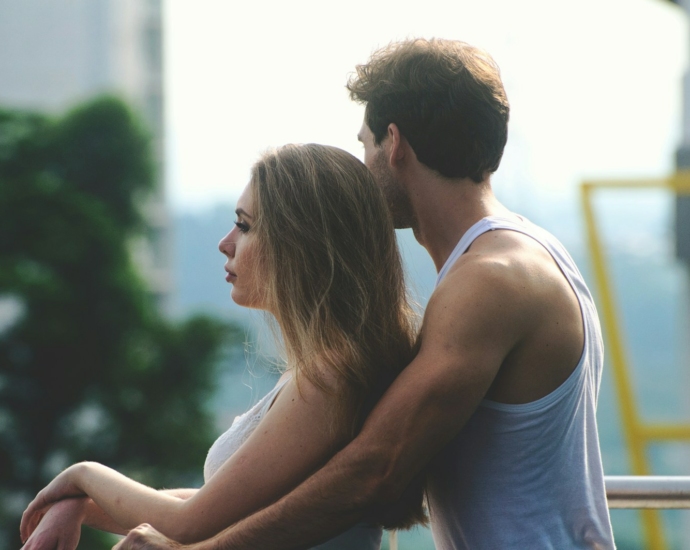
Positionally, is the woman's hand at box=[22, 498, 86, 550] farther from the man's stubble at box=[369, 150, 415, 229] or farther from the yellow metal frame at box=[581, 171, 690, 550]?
the yellow metal frame at box=[581, 171, 690, 550]

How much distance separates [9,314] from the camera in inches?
586

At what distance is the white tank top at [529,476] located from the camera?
1.43 metres

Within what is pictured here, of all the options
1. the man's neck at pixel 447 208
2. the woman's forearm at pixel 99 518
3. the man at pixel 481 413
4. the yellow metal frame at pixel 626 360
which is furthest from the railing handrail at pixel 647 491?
the yellow metal frame at pixel 626 360

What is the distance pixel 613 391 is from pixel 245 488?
4279 millimetres

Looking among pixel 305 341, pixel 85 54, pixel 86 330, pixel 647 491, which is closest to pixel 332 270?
pixel 305 341

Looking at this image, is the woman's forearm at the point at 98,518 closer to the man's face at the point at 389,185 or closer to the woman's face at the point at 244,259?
the woman's face at the point at 244,259

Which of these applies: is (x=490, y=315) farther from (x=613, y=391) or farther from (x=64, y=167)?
(x=64, y=167)

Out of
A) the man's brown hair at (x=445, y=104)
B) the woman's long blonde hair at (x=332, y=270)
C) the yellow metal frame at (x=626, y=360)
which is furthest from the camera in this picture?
the yellow metal frame at (x=626, y=360)

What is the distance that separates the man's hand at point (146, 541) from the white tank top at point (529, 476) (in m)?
0.45

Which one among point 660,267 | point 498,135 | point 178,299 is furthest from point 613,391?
point 178,299

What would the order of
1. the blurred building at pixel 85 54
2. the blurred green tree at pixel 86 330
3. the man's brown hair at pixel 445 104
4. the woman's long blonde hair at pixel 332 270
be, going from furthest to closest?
1. the blurred building at pixel 85 54
2. the blurred green tree at pixel 86 330
3. the man's brown hair at pixel 445 104
4. the woman's long blonde hair at pixel 332 270

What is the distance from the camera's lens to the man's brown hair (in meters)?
1.62

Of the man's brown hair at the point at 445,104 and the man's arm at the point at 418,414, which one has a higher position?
the man's brown hair at the point at 445,104

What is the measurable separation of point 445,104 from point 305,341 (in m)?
0.50
